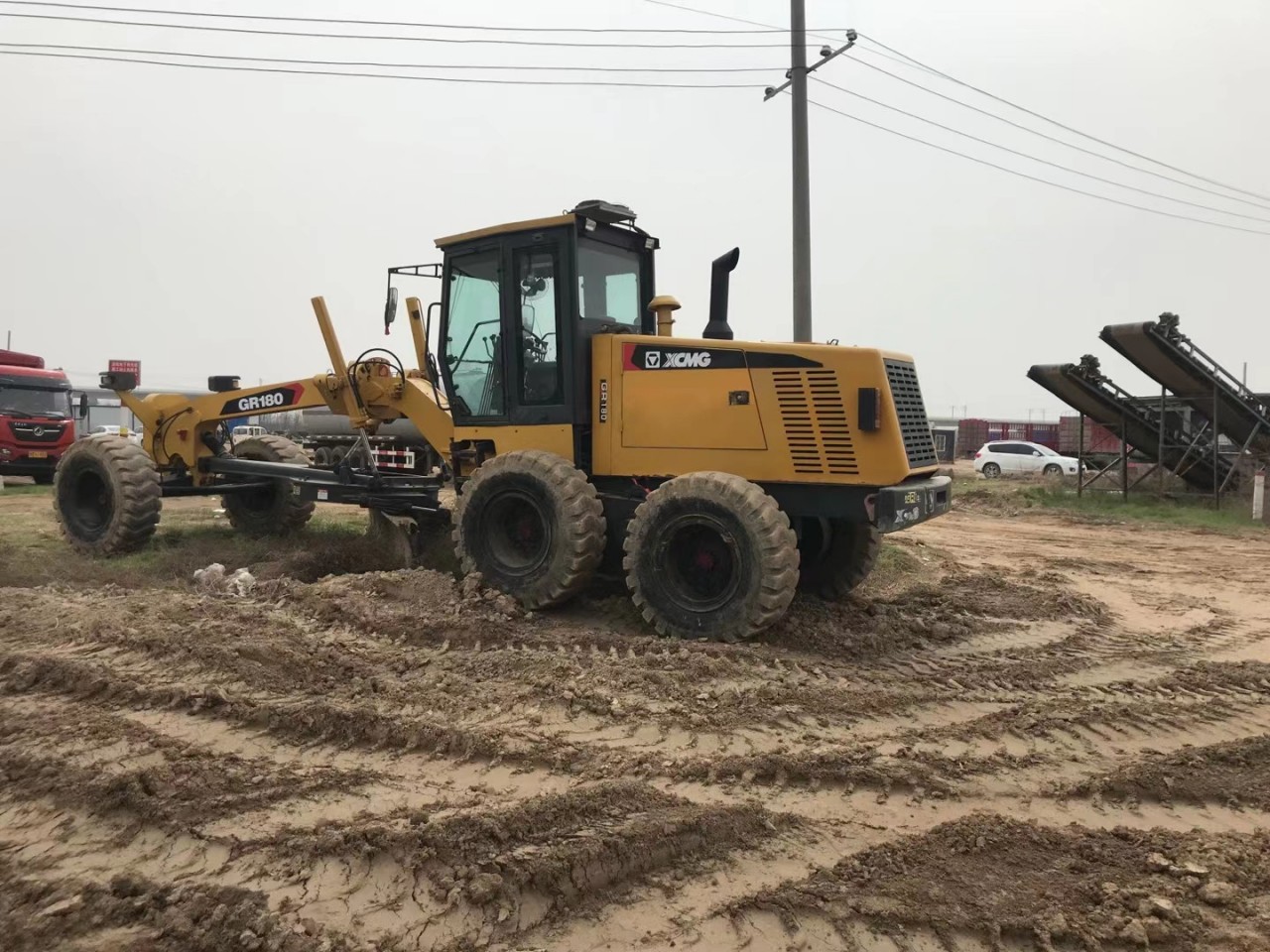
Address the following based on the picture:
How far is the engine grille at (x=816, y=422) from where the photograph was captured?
19.9 ft

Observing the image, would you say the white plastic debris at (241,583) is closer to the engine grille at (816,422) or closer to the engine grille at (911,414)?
the engine grille at (816,422)

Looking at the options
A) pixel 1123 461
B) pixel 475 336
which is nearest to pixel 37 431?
pixel 475 336

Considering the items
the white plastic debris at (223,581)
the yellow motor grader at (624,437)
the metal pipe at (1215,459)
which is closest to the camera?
the yellow motor grader at (624,437)

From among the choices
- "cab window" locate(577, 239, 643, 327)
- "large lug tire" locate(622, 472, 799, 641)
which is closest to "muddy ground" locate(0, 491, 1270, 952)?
"large lug tire" locate(622, 472, 799, 641)

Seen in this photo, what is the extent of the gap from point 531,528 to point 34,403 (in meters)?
16.6

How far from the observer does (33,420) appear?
18.1 m

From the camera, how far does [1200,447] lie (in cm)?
1767

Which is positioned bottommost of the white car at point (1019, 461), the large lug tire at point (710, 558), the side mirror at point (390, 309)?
the white car at point (1019, 461)

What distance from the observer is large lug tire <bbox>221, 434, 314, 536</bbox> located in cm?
1021

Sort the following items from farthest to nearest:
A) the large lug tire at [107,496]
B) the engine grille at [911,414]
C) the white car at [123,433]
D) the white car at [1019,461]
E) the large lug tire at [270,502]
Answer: the white car at [1019,461] < the large lug tire at [270,502] < the white car at [123,433] < the large lug tire at [107,496] < the engine grille at [911,414]

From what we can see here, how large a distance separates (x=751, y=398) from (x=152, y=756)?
419 centimetres

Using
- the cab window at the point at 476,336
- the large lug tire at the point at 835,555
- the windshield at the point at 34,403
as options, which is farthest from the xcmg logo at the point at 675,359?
the windshield at the point at 34,403

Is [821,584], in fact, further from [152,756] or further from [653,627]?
[152,756]

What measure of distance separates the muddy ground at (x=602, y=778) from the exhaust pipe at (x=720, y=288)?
93.7 inches
